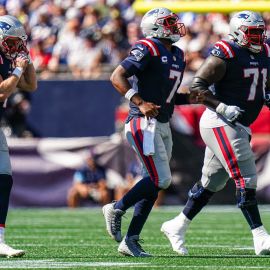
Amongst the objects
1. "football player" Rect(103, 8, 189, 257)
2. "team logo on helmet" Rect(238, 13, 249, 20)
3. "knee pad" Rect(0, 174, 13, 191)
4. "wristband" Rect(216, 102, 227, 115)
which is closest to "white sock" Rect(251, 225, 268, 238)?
"football player" Rect(103, 8, 189, 257)

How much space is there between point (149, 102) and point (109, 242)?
187cm

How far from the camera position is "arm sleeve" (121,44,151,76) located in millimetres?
7066

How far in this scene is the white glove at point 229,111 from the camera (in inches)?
280

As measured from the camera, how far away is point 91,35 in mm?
16328

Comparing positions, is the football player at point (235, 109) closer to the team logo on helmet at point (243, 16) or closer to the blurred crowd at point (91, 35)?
the team logo on helmet at point (243, 16)

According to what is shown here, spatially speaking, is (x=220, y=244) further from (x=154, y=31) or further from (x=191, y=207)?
(x=154, y=31)

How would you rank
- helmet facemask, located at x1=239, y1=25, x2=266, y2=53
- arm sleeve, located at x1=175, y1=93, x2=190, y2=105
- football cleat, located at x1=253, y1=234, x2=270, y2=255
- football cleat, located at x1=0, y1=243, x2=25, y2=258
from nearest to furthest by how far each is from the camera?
1. football cleat, located at x1=0, y1=243, x2=25, y2=258
2. football cleat, located at x1=253, y1=234, x2=270, y2=255
3. helmet facemask, located at x1=239, y1=25, x2=266, y2=53
4. arm sleeve, located at x1=175, y1=93, x2=190, y2=105

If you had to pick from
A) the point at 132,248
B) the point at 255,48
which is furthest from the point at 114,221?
the point at 255,48

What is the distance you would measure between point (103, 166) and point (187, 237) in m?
5.16

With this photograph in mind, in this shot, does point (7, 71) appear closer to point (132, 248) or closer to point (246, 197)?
point (132, 248)

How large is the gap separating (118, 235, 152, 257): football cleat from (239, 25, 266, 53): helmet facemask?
1.56 meters

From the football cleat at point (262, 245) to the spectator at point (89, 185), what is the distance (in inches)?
269

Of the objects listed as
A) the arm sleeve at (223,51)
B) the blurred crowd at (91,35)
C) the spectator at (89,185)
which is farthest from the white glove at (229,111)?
the blurred crowd at (91,35)

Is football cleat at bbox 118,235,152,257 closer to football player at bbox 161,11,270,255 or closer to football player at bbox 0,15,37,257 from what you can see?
football player at bbox 161,11,270,255
